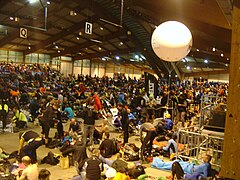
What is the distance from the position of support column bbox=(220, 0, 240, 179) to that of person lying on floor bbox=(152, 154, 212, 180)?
152 inches

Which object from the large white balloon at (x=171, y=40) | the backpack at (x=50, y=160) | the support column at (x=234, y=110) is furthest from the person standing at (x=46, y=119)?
the support column at (x=234, y=110)

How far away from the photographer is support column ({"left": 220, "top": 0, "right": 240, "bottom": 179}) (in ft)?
7.45

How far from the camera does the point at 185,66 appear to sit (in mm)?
32688

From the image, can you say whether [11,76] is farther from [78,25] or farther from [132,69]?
[132,69]

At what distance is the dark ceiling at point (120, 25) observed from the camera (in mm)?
6090

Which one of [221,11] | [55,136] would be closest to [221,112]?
[221,11]

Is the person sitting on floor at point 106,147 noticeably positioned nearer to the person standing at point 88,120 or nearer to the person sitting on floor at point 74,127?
the person standing at point 88,120

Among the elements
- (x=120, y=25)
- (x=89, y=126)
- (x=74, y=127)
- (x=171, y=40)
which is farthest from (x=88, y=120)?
(x=120, y=25)

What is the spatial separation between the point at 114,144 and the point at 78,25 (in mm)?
15835

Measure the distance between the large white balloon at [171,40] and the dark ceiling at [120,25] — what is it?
1616 millimetres

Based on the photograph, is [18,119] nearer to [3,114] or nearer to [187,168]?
[3,114]

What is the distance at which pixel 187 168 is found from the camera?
6.98 m

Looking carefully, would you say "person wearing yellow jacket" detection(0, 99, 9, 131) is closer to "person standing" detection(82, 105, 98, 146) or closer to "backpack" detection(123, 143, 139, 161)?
"person standing" detection(82, 105, 98, 146)

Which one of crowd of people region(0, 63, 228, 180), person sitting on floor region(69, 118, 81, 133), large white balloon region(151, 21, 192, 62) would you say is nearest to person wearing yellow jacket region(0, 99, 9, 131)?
crowd of people region(0, 63, 228, 180)
